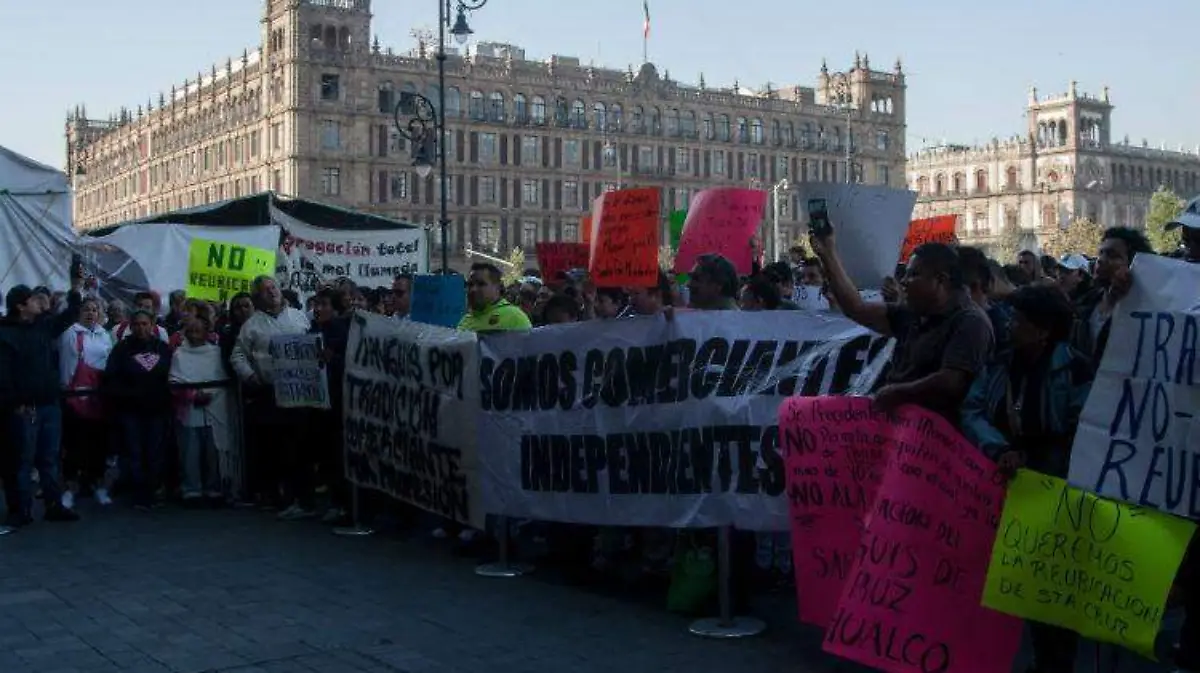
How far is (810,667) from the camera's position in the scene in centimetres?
619

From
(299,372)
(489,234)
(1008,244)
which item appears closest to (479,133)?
(489,234)

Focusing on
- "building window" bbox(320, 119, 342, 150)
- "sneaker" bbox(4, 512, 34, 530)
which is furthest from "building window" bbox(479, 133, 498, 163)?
"sneaker" bbox(4, 512, 34, 530)

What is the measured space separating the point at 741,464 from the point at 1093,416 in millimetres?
2046

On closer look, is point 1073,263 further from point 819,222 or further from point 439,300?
point 819,222

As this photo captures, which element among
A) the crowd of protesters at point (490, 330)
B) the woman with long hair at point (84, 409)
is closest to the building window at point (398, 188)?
the crowd of protesters at point (490, 330)

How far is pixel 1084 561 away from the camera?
16.7ft

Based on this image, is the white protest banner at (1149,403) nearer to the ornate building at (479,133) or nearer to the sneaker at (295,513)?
the sneaker at (295,513)

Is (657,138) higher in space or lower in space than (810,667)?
higher

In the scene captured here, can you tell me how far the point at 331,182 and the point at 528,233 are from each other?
14411mm

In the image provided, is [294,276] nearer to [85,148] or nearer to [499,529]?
[499,529]

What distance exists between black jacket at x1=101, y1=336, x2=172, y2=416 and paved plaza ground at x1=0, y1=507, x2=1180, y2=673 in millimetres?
1993

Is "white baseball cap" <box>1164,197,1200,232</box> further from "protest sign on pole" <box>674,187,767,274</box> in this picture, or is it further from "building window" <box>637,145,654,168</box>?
"building window" <box>637,145,654,168</box>

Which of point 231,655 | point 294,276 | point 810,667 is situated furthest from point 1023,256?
point 294,276

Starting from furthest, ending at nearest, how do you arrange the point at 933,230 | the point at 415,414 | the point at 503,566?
1. the point at 933,230
2. the point at 415,414
3. the point at 503,566
